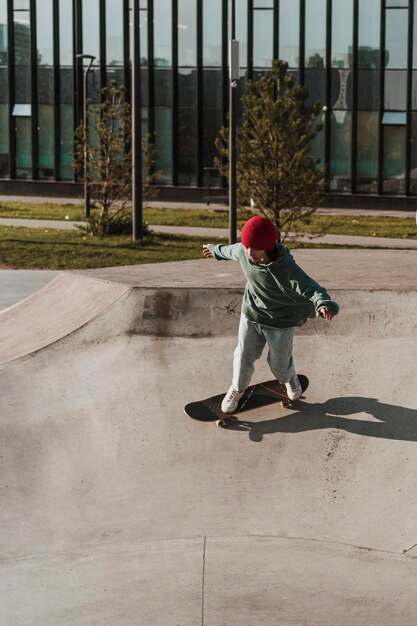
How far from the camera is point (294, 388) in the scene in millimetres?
7664

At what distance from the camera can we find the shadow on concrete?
740cm

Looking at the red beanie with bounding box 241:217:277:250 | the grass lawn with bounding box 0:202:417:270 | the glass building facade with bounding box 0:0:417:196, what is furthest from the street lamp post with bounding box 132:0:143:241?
the glass building facade with bounding box 0:0:417:196

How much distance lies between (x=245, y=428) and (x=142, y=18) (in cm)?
3143

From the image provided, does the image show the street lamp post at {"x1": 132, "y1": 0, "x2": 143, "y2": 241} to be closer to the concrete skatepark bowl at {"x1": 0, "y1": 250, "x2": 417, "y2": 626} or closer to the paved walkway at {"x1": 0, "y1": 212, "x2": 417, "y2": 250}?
the paved walkway at {"x1": 0, "y1": 212, "x2": 417, "y2": 250}

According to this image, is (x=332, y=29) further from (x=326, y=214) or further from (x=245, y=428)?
(x=245, y=428)

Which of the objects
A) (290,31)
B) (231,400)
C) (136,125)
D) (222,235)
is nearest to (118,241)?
(136,125)

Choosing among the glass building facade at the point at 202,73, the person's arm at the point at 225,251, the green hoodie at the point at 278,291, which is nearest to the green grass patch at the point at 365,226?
the glass building facade at the point at 202,73

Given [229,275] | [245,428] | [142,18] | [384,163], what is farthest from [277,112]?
[142,18]

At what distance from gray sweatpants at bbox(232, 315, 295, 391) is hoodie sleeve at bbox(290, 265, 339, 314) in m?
0.40

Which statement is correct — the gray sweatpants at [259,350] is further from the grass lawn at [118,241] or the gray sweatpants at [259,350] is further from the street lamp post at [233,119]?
the street lamp post at [233,119]

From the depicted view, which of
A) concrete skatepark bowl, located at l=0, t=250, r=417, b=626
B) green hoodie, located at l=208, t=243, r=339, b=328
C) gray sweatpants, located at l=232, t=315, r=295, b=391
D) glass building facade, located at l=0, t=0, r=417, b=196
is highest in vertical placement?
glass building facade, located at l=0, t=0, r=417, b=196

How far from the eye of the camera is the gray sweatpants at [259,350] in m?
7.42

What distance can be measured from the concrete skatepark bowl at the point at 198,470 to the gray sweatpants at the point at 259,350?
335 mm

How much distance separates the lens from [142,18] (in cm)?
3691
